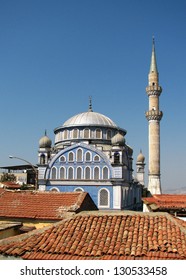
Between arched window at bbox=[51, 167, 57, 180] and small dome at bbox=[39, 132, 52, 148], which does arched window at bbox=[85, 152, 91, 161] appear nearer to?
arched window at bbox=[51, 167, 57, 180]

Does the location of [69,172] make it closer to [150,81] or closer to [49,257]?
[150,81]

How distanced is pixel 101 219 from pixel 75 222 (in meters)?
0.63

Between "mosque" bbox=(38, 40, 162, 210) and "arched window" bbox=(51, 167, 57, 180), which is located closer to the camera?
"mosque" bbox=(38, 40, 162, 210)

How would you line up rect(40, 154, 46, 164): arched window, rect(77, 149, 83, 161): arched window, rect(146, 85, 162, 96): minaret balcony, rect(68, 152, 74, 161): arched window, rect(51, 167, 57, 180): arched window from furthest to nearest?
1. rect(146, 85, 162, 96): minaret balcony
2. rect(40, 154, 46, 164): arched window
3. rect(51, 167, 57, 180): arched window
4. rect(68, 152, 74, 161): arched window
5. rect(77, 149, 83, 161): arched window

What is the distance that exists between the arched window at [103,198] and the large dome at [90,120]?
917 cm

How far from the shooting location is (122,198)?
1093 inches

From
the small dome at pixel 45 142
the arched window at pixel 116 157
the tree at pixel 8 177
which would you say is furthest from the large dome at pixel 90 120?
the tree at pixel 8 177

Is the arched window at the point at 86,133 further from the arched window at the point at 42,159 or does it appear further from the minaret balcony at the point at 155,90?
the minaret balcony at the point at 155,90

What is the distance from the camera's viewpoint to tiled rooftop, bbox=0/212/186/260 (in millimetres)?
6293

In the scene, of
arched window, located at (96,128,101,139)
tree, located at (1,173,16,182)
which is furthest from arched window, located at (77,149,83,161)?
tree, located at (1,173,16,182)

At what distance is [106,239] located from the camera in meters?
6.93

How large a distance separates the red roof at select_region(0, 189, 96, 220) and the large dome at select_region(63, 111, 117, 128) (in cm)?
2228

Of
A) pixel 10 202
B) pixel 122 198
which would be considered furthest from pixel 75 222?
pixel 122 198

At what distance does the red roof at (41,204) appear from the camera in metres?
11.6
